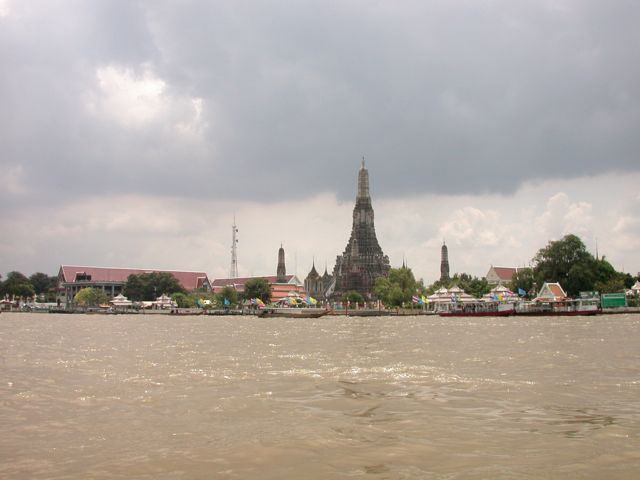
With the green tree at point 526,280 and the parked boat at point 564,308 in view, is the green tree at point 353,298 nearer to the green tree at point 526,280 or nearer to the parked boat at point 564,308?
the green tree at point 526,280

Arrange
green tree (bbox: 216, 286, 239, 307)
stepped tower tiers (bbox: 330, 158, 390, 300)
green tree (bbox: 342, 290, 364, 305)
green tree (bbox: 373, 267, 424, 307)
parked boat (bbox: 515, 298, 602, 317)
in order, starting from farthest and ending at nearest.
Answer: stepped tower tiers (bbox: 330, 158, 390, 300) → green tree (bbox: 342, 290, 364, 305) → green tree (bbox: 216, 286, 239, 307) → green tree (bbox: 373, 267, 424, 307) → parked boat (bbox: 515, 298, 602, 317)

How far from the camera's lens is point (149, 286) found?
140125mm

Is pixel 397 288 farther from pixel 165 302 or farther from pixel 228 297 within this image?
pixel 165 302

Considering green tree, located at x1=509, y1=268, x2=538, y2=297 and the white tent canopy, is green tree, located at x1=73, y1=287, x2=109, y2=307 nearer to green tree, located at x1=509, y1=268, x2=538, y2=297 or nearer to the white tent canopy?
the white tent canopy

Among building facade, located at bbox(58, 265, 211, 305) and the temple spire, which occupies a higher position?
the temple spire

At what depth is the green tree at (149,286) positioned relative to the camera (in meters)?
140

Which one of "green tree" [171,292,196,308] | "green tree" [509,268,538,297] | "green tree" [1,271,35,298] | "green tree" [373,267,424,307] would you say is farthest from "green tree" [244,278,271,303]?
"green tree" [1,271,35,298]

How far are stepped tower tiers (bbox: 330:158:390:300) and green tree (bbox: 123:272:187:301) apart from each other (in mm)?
35532

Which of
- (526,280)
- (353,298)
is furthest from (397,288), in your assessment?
(353,298)

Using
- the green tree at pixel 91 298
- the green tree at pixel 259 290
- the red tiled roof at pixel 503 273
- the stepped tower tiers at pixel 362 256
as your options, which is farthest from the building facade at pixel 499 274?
the green tree at pixel 91 298

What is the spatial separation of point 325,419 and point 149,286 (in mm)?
133517

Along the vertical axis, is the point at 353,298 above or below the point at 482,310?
above

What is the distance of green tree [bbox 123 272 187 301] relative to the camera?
140 m

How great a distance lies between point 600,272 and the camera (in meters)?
91.9
